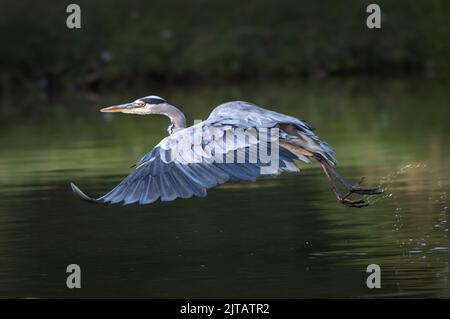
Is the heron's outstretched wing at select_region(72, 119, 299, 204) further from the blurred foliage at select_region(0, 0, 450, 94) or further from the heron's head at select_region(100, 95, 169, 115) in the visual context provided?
the blurred foliage at select_region(0, 0, 450, 94)

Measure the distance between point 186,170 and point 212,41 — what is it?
103 ft

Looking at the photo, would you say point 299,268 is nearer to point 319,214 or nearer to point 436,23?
point 319,214

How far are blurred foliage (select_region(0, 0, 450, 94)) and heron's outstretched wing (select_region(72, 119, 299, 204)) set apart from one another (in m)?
29.2

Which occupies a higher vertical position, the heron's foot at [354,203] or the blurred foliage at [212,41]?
the blurred foliage at [212,41]

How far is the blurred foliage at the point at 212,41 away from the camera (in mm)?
39500

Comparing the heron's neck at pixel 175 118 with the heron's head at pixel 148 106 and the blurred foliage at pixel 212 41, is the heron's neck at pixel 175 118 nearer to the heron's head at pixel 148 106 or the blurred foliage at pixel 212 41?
the heron's head at pixel 148 106

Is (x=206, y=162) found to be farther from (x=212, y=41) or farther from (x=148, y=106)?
(x=212, y=41)

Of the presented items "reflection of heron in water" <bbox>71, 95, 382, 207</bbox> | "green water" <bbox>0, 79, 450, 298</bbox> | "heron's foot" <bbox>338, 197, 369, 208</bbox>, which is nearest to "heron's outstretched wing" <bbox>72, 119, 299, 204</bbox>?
"reflection of heron in water" <bbox>71, 95, 382, 207</bbox>

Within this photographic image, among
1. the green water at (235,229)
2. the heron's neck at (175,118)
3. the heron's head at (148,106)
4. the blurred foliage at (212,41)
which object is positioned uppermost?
the blurred foliage at (212,41)

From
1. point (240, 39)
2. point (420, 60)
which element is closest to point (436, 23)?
point (420, 60)

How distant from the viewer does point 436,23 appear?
40312 millimetres

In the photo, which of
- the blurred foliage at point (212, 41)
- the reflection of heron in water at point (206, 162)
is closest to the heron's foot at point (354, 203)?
the reflection of heron in water at point (206, 162)

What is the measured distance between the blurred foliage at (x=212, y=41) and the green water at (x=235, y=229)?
61.6ft

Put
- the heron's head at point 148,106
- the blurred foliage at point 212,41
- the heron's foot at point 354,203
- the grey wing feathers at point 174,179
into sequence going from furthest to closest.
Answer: the blurred foliage at point 212,41, the heron's head at point 148,106, the heron's foot at point 354,203, the grey wing feathers at point 174,179
